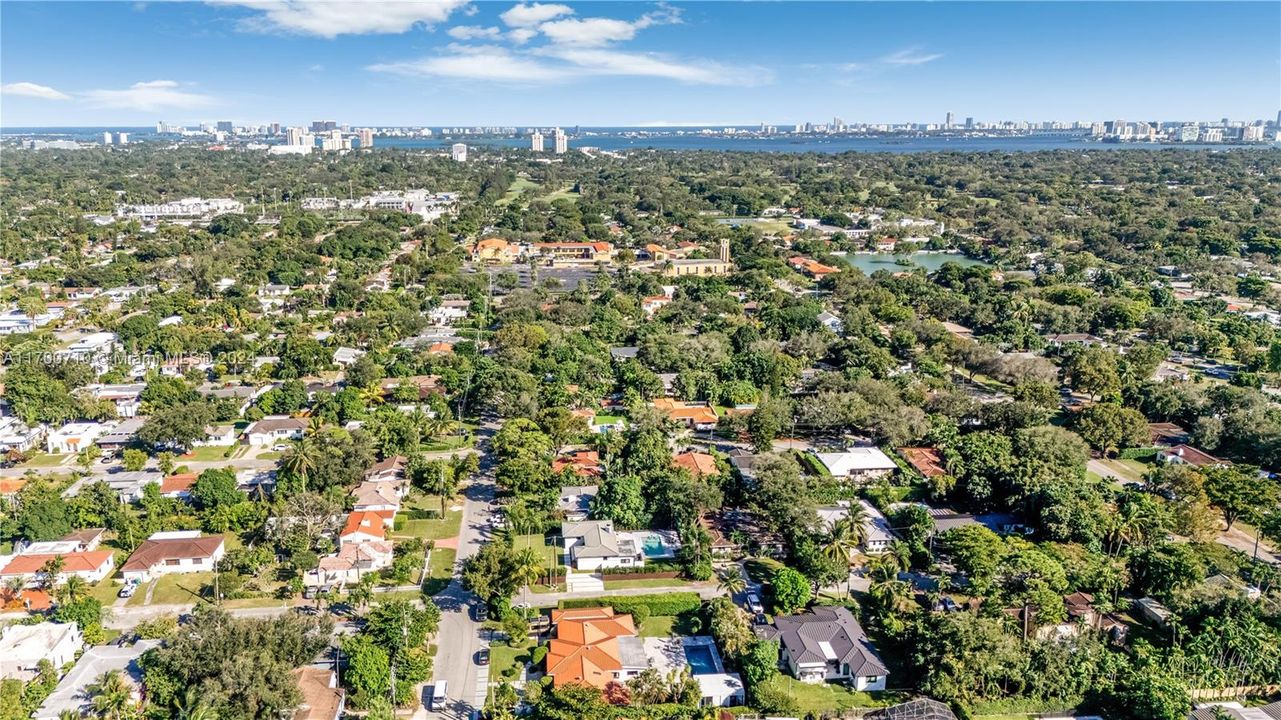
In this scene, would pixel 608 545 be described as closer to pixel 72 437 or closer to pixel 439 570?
pixel 439 570

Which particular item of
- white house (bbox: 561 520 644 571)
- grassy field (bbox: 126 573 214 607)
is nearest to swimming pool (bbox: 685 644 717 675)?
white house (bbox: 561 520 644 571)

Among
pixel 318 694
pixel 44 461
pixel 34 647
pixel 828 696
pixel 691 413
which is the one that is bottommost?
pixel 828 696

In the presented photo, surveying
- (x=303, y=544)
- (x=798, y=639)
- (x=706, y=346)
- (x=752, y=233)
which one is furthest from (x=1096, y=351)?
(x=752, y=233)

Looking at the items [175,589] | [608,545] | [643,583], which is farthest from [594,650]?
[175,589]

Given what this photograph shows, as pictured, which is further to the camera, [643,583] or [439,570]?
[439,570]

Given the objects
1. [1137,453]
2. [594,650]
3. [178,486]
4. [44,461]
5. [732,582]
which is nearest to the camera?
[594,650]

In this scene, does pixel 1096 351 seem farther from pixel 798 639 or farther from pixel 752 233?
pixel 752 233

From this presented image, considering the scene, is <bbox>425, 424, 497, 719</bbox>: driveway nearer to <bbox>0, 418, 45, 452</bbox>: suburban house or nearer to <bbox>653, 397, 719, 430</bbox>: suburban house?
<bbox>653, 397, 719, 430</bbox>: suburban house
